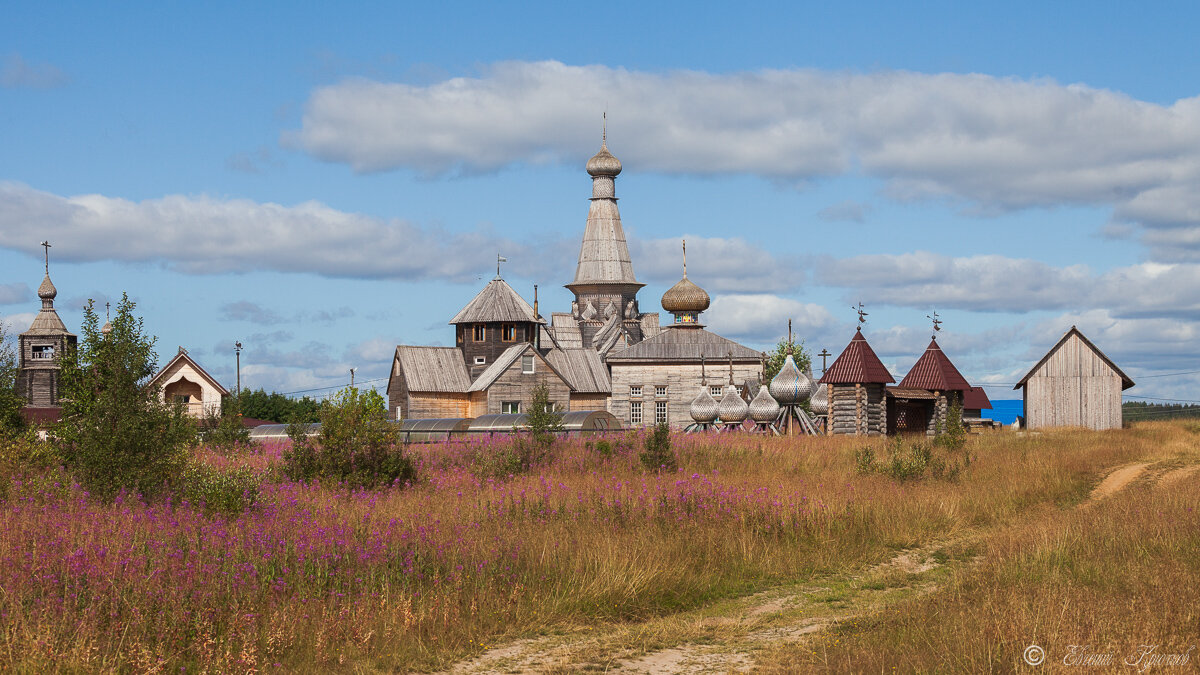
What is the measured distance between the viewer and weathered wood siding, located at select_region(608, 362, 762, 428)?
Result: 6388 centimetres

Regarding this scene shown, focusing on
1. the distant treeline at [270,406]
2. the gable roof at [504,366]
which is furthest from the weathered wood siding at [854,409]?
the distant treeline at [270,406]

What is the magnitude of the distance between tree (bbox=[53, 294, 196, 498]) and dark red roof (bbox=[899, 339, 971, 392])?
33930 millimetres

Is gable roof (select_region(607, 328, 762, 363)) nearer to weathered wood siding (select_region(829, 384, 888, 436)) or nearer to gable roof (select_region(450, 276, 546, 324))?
gable roof (select_region(450, 276, 546, 324))

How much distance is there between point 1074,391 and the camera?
4681 cm

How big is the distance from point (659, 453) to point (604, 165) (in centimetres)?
7938

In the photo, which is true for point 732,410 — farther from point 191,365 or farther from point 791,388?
point 191,365

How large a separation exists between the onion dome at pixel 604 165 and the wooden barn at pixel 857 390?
6164 cm

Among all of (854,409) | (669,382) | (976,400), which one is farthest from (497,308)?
(976,400)

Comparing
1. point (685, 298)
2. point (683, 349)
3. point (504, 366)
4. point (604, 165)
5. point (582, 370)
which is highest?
point (604, 165)

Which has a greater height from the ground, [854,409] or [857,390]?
[857,390]

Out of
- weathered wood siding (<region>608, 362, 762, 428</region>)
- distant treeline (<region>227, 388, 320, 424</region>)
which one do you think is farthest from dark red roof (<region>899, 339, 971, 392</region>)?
distant treeline (<region>227, 388, 320, 424</region>)

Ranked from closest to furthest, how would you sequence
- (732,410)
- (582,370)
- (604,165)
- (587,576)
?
(587,576)
(732,410)
(582,370)
(604,165)

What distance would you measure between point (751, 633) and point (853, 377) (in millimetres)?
29661

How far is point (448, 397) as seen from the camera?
64.8m
